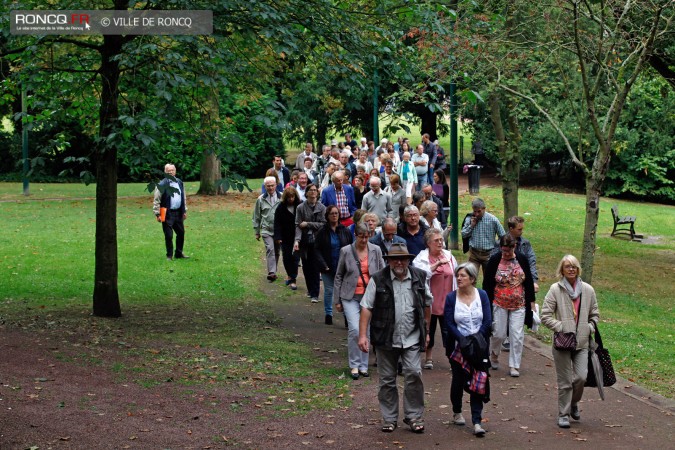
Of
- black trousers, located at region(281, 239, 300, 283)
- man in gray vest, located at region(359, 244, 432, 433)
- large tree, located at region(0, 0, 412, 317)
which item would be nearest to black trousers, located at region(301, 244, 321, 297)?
black trousers, located at region(281, 239, 300, 283)

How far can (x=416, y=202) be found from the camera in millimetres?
15953

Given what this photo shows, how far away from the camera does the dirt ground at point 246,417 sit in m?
8.52

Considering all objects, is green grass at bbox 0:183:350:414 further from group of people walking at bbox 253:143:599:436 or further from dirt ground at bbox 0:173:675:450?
group of people walking at bbox 253:143:599:436

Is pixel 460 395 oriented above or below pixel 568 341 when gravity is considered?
below

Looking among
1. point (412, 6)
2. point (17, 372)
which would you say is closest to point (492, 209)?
point (412, 6)

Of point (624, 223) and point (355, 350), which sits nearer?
point (355, 350)

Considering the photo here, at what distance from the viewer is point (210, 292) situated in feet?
53.5

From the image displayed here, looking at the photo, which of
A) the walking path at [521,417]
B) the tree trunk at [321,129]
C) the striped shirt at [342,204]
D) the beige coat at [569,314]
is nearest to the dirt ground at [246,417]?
the walking path at [521,417]

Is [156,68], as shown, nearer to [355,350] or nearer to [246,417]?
[355,350]

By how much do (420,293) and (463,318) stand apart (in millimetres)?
474

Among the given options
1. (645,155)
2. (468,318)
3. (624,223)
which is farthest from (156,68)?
(645,155)

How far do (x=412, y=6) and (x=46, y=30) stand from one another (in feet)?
16.0

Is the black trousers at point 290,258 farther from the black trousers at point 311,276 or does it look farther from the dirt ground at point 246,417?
the dirt ground at point 246,417

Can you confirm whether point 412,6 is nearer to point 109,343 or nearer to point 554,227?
point 109,343
